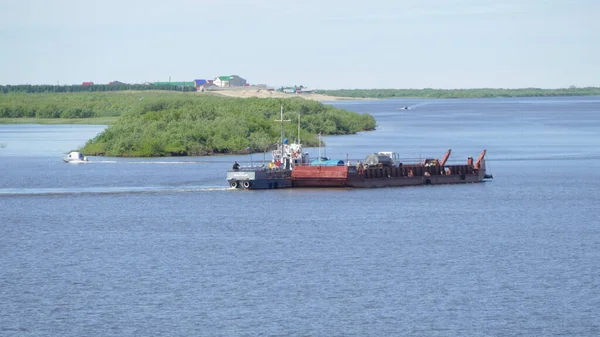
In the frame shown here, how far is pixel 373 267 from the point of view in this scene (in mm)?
42844

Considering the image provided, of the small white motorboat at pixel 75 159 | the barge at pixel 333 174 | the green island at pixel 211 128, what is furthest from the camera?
the green island at pixel 211 128

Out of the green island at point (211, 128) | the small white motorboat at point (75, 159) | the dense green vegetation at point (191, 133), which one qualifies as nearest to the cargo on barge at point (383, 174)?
the green island at point (211, 128)

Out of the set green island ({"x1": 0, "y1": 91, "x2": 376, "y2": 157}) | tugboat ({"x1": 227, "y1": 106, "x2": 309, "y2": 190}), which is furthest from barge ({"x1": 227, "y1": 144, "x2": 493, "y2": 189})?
green island ({"x1": 0, "y1": 91, "x2": 376, "y2": 157})

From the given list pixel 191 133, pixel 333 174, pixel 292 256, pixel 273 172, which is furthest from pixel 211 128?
pixel 292 256

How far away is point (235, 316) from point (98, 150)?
71.6 metres

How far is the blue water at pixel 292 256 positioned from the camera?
34219mm

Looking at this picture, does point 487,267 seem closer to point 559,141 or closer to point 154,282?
point 154,282

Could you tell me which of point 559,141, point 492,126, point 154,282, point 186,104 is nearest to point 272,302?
point 154,282

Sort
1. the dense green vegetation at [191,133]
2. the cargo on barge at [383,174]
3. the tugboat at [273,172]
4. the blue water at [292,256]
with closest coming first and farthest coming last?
the blue water at [292,256] → the tugboat at [273,172] → the cargo on barge at [383,174] → the dense green vegetation at [191,133]

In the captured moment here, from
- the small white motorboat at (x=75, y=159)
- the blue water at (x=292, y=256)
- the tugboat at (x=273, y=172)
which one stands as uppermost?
the tugboat at (x=273, y=172)

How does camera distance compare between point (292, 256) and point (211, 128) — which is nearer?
point (292, 256)

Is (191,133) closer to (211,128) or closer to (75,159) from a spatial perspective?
(211,128)

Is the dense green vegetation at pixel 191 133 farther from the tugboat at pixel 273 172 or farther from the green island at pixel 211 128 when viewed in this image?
the tugboat at pixel 273 172

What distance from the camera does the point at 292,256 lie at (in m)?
45.5
